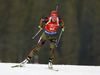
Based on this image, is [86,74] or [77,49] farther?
[77,49]

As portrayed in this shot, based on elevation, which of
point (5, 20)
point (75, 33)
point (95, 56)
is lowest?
point (95, 56)

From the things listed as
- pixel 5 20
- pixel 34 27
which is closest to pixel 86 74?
pixel 34 27

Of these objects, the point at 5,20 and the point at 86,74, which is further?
the point at 5,20

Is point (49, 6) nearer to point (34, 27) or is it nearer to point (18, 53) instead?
point (34, 27)

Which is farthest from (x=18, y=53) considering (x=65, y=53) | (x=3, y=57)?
(x=65, y=53)

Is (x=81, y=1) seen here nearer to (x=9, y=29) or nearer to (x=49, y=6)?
(x=49, y=6)

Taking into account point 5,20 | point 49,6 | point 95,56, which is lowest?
point 95,56

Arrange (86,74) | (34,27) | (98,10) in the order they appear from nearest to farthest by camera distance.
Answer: (86,74), (34,27), (98,10)

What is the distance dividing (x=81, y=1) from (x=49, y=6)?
4547mm

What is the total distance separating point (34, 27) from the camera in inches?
961

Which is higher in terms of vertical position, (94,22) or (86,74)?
(94,22)

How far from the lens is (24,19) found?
83.2ft

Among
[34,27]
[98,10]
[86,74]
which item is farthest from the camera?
[98,10]

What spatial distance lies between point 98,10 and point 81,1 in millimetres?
2478
